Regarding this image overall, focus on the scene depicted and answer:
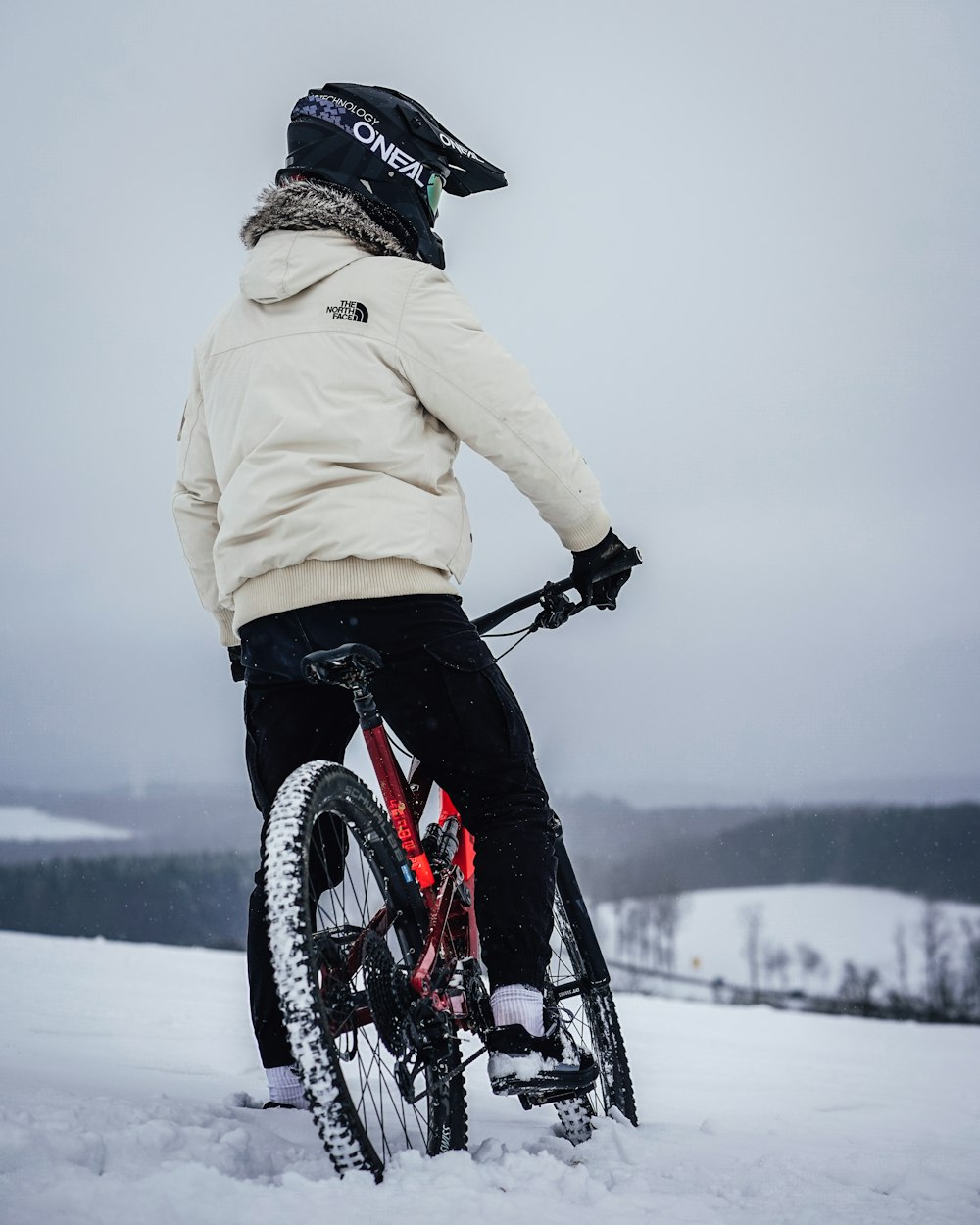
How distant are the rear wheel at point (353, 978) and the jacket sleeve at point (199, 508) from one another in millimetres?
701

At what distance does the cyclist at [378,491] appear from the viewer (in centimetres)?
197

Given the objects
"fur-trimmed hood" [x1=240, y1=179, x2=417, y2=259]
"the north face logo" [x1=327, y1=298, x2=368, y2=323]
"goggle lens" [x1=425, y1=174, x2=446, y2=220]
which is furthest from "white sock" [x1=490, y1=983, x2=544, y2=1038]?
"goggle lens" [x1=425, y1=174, x2=446, y2=220]

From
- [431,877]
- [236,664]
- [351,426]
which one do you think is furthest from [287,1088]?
[351,426]

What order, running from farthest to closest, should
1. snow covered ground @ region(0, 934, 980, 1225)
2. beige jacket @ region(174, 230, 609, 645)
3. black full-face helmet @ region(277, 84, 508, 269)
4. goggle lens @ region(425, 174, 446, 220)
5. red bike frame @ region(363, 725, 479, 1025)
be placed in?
goggle lens @ region(425, 174, 446, 220), black full-face helmet @ region(277, 84, 508, 269), red bike frame @ region(363, 725, 479, 1025), beige jacket @ region(174, 230, 609, 645), snow covered ground @ region(0, 934, 980, 1225)

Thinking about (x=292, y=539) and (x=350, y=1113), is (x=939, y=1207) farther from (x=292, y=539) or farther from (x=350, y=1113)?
(x=292, y=539)

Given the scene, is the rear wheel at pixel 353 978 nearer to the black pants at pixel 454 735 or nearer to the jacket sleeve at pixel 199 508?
the black pants at pixel 454 735

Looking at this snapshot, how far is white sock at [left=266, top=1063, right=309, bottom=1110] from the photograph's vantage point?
2.19 meters

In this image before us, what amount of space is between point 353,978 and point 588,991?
99cm

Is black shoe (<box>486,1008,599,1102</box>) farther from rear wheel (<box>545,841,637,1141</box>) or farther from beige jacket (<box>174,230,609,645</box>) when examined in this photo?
beige jacket (<box>174,230,609,645</box>)

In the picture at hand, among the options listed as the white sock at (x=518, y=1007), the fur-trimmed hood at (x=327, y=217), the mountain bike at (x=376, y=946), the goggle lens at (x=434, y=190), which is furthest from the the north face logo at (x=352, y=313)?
the white sock at (x=518, y=1007)

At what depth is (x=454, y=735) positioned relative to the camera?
80.4 inches

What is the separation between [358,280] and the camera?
6.74ft

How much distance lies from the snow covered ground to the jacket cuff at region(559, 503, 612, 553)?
1.32 m

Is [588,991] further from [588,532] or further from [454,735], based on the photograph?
[588,532]
